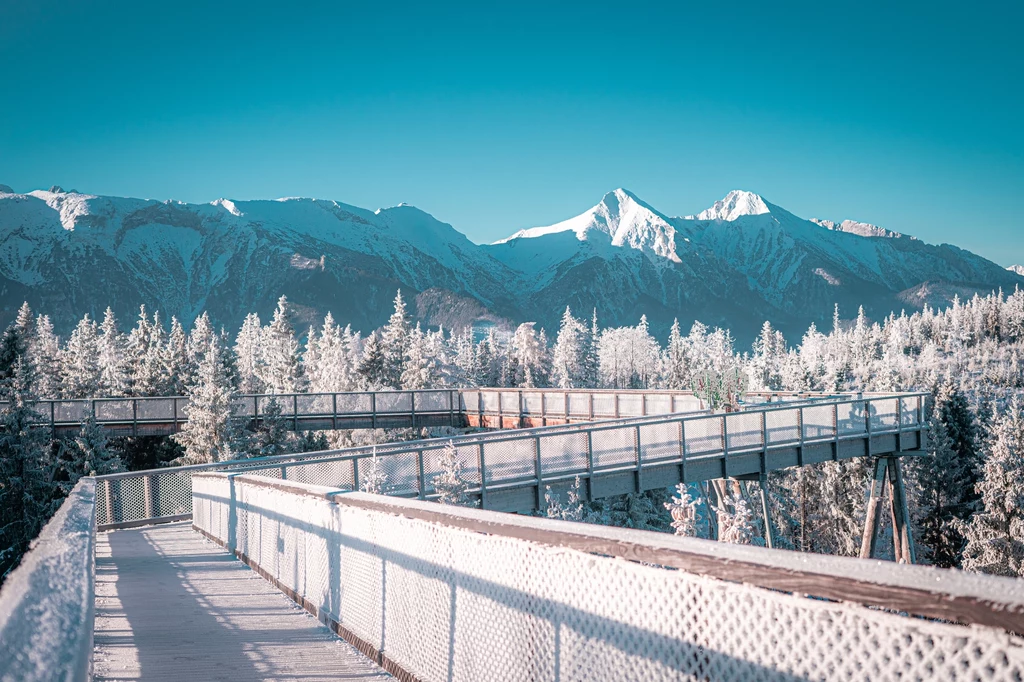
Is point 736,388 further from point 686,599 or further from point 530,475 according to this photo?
point 686,599

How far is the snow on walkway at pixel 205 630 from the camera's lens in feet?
19.4

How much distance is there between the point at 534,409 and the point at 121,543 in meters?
20.1

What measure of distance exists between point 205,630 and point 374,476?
645 centimetres

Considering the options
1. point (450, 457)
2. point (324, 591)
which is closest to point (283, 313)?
point (450, 457)

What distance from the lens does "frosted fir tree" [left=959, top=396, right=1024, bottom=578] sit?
35656 mm

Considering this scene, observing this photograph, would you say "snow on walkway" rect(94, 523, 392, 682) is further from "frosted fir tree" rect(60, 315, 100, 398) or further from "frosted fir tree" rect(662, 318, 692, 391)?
"frosted fir tree" rect(662, 318, 692, 391)

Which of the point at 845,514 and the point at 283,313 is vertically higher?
the point at 283,313

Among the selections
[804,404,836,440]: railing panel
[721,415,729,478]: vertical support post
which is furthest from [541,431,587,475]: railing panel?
[804,404,836,440]: railing panel

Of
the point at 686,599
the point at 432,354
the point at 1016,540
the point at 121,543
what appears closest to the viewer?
the point at 686,599

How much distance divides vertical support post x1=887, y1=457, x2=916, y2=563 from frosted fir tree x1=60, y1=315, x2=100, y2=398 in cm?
5034

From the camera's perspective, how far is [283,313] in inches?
3780

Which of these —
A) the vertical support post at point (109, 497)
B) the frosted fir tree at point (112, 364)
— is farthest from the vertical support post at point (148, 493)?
the frosted fir tree at point (112, 364)

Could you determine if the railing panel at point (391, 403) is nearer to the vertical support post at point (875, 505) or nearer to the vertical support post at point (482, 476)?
the vertical support post at point (875, 505)

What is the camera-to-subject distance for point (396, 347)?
67.3m
